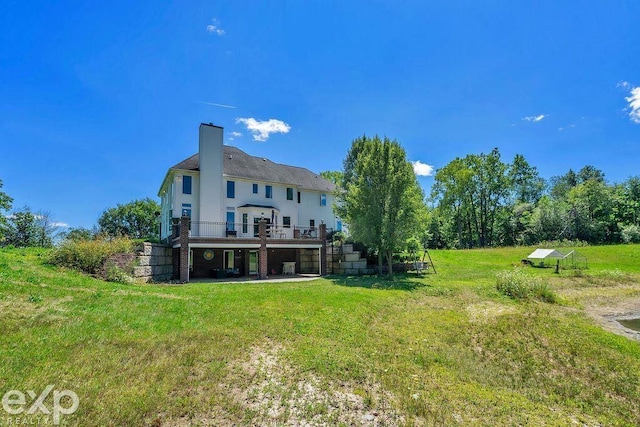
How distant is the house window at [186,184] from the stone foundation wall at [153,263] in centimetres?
448

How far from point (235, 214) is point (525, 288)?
60.0ft

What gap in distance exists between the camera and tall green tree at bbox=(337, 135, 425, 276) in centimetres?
1781

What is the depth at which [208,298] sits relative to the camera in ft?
33.4

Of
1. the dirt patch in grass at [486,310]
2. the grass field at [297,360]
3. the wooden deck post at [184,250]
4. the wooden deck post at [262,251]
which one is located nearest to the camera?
the grass field at [297,360]

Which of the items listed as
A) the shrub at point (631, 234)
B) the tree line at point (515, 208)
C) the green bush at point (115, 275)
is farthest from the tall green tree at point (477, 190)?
the green bush at point (115, 275)

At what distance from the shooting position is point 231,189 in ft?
76.2

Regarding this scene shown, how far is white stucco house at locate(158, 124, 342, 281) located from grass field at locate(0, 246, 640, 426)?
9423mm

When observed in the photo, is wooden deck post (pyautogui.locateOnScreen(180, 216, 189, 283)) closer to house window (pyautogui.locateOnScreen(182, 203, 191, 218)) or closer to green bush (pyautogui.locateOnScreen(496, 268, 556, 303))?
house window (pyautogui.locateOnScreen(182, 203, 191, 218))

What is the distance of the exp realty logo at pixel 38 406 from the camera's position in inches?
138

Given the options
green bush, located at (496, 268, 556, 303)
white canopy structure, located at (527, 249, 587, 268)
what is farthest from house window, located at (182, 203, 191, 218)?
white canopy structure, located at (527, 249, 587, 268)

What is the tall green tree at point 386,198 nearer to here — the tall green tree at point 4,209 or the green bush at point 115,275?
the green bush at point 115,275

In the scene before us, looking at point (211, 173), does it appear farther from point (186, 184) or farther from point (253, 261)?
point (253, 261)

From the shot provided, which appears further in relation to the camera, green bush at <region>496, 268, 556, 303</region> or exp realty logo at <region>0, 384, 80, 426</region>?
green bush at <region>496, 268, 556, 303</region>

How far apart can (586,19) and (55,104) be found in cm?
2372
